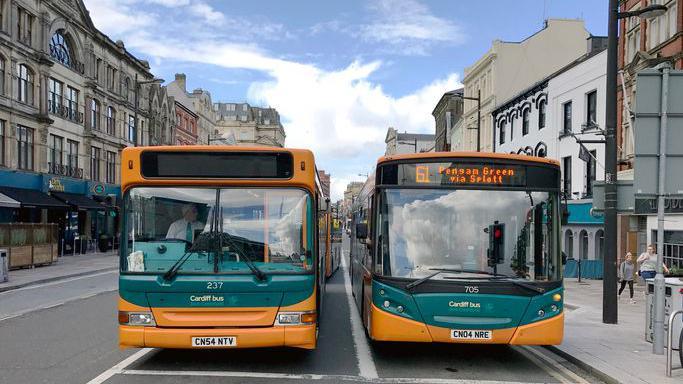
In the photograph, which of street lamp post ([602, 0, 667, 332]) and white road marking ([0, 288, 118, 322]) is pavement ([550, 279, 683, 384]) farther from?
white road marking ([0, 288, 118, 322])

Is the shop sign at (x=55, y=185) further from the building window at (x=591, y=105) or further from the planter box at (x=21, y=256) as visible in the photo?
the building window at (x=591, y=105)

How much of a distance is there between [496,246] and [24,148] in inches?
1235

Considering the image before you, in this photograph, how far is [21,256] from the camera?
2364 centimetres

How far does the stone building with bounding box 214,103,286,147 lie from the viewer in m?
126

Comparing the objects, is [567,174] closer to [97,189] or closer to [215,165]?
[215,165]

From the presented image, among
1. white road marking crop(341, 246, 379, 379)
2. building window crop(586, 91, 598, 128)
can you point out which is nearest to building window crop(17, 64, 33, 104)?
white road marking crop(341, 246, 379, 379)

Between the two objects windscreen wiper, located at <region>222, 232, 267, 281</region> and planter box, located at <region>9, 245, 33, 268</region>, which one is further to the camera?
planter box, located at <region>9, 245, 33, 268</region>

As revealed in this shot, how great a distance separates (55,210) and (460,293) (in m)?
33.9

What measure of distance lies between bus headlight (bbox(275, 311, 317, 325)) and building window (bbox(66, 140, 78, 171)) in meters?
34.1

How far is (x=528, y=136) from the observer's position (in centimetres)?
3416

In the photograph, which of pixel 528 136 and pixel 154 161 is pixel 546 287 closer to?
pixel 154 161

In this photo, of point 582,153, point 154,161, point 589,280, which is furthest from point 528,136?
point 154,161

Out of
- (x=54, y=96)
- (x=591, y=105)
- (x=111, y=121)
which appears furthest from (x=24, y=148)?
(x=591, y=105)

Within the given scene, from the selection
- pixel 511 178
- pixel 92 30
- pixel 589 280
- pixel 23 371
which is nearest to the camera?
pixel 23 371
